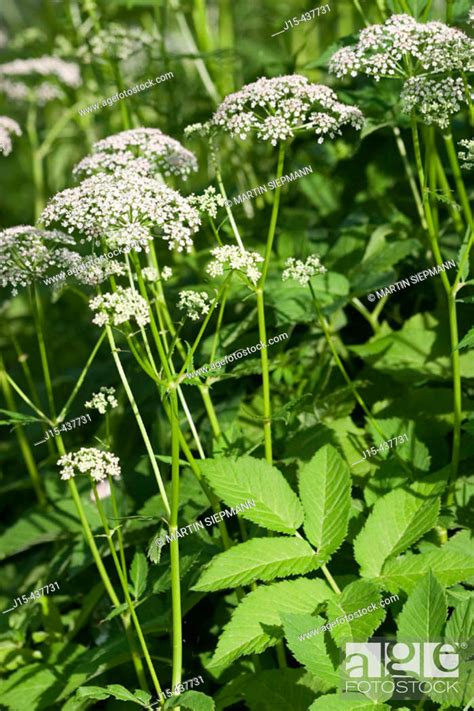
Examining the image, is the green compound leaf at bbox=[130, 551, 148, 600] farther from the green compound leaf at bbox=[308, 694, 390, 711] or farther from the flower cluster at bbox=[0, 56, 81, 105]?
the flower cluster at bbox=[0, 56, 81, 105]

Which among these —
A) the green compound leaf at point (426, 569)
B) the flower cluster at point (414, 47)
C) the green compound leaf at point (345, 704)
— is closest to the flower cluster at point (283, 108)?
the flower cluster at point (414, 47)

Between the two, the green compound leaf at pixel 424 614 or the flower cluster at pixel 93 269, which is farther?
the flower cluster at pixel 93 269

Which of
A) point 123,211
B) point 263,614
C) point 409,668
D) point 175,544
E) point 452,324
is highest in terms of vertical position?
point 123,211

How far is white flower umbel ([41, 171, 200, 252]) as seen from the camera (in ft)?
7.23

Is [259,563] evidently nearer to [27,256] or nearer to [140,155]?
[27,256]

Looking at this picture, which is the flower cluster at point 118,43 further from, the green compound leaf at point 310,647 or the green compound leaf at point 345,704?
the green compound leaf at point 345,704

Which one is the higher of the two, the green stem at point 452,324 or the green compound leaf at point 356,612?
the green stem at point 452,324

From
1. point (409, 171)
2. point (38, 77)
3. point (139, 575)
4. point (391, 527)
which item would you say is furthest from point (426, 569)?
point (38, 77)

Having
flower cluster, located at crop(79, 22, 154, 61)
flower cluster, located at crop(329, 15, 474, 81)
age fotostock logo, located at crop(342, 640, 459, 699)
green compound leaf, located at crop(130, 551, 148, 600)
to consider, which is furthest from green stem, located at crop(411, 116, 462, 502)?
flower cluster, located at crop(79, 22, 154, 61)

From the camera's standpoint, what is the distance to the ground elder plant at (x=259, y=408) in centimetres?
222

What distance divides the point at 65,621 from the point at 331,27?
440cm

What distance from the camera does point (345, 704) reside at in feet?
6.47

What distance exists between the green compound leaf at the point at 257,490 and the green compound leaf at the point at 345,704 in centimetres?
49

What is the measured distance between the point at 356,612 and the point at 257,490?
447mm
